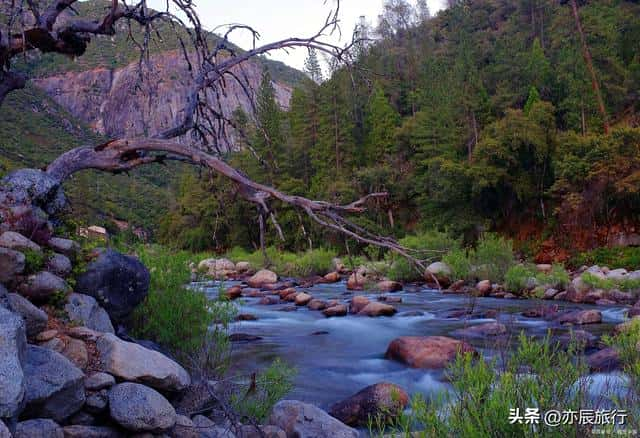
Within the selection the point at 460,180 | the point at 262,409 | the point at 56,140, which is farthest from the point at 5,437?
the point at 56,140

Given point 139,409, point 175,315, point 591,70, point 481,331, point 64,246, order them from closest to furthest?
point 139,409 < point 64,246 < point 175,315 < point 481,331 < point 591,70

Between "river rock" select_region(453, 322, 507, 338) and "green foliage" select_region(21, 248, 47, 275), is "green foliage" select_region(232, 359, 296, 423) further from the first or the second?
"river rock" select_region(453, 322, 507, 338)

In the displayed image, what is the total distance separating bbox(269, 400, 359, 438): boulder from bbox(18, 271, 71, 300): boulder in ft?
7.80

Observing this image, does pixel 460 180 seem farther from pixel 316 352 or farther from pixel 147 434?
pixel 147 434

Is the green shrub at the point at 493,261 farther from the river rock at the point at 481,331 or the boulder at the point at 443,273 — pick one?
the river rock at the point at 481,331

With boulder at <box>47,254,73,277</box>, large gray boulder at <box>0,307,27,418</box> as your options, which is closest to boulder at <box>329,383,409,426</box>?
boulder at <box>47,254,73,277</box>

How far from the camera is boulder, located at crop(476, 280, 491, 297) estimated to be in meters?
18.4

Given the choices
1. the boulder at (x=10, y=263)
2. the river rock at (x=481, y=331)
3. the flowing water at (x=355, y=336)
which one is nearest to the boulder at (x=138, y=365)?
the boulder at (x=10, y=263)

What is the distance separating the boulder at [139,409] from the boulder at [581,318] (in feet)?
34.5

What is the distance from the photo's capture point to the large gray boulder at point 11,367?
2855mm

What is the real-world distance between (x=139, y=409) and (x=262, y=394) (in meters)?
2.14

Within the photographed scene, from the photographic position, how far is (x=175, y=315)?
252 inches

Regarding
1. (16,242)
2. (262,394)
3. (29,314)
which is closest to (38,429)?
(29,314)

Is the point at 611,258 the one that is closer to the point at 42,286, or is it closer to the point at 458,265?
the point at 458,265
